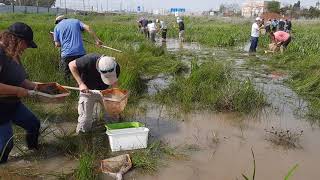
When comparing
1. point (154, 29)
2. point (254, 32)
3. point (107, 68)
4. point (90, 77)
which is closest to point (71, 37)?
point (90, 77)

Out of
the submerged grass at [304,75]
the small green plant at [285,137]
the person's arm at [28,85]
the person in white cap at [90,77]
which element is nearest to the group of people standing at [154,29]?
the submerged grass at [304,75]

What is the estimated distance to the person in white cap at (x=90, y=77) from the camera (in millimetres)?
4211

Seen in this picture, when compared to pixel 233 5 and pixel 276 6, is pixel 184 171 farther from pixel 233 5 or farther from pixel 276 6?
pixel 233 5

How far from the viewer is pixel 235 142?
4.96 metres

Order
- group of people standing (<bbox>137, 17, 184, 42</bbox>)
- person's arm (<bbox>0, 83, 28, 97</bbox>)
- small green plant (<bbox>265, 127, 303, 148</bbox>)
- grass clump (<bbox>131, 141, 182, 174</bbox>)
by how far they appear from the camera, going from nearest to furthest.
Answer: person's arm (<bbox>0, 83, 28, 97</bbox>) → grass clump (<bbox>131, 141, 182, 174</bbox>) → small green plant (<bbox>265, 127, 303, 148</bbox>) → group of people standing (<bbox>137, 17, 184, 42</bbox>)

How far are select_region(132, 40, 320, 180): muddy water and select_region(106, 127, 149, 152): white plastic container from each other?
478 mm

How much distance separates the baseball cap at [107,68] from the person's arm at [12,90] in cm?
88

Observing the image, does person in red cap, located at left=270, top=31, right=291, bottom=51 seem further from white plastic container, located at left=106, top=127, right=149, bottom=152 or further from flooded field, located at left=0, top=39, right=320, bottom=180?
white plastic container, located at left=106, top=127, right=149, bottom=152

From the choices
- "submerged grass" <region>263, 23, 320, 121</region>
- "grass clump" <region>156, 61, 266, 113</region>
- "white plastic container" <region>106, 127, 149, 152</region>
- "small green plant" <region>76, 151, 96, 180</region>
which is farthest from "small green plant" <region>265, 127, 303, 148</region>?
"small green plant" <region>76, 151, 96, 180</region>

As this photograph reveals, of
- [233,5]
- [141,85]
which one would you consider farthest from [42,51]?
[233,5]

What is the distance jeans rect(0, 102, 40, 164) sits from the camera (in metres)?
3.75

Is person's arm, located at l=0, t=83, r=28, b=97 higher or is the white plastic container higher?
person's arm, located at l=0, t=83, r=28, b=97

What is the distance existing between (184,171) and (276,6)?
81646 millimetres

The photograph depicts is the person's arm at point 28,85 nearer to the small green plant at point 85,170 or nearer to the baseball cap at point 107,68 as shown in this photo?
the baseball cap at point 107,68
